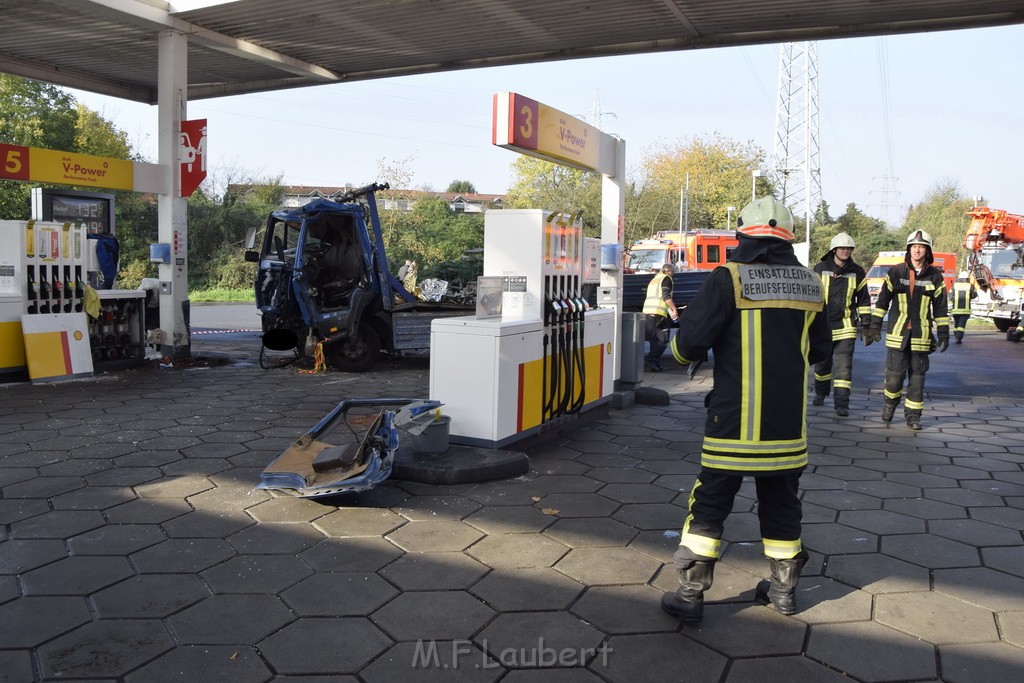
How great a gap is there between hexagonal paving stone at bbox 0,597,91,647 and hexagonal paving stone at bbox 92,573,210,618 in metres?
0.09

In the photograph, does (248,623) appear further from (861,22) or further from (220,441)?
(861,22)

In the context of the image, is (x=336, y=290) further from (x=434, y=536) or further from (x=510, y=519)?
(x=434, y=536)

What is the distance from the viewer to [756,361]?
3342mm

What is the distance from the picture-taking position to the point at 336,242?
1110 centimetres

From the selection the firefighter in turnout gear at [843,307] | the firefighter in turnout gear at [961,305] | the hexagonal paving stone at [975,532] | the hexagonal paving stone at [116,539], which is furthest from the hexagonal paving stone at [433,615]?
the firefighter in turnout gear at [961,305]

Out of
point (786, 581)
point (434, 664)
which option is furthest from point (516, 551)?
point (786, 581)

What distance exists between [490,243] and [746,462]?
367 cm

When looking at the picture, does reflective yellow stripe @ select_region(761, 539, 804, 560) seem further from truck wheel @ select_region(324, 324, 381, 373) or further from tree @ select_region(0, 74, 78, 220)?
tree @ select_region(0, 74, 78, 220)

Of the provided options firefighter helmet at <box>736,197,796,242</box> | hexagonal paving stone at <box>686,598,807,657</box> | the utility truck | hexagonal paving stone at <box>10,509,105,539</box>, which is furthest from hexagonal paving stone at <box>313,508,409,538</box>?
the utility truck

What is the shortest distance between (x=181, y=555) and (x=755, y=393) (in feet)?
9.52

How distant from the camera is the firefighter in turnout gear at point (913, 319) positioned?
7.41 m

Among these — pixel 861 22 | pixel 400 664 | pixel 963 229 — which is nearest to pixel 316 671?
pixel 400 664

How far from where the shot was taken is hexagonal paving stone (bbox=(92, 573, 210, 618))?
11.1ft

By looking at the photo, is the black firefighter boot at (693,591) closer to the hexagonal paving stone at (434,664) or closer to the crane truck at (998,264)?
the hexagonal paving stone at (434,664)
